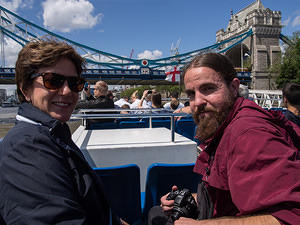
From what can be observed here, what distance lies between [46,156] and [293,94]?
8.81 feet

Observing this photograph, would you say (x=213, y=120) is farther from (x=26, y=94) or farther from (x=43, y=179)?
(x=26, y=94)

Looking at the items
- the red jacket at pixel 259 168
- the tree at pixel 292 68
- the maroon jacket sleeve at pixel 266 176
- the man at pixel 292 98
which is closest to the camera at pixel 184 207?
the red jacket at pixel 259 168

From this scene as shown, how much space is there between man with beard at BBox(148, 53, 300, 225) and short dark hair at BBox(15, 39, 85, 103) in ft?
2.07

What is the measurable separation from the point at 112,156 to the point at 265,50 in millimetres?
40054

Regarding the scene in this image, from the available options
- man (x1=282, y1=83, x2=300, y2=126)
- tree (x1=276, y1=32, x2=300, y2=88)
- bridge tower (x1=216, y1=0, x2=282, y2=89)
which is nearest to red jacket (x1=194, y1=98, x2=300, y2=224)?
man (x1=282, y1=83, x2=300, y2=126)

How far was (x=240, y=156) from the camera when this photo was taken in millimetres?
700

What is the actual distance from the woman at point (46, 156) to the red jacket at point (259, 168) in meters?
0.50

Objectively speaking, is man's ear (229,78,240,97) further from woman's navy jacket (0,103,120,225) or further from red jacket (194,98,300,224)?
woman's navy jacket (0,103,120,225)

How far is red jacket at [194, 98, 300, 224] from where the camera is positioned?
62cm

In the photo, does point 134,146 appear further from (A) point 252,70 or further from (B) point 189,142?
(A) point 252,70

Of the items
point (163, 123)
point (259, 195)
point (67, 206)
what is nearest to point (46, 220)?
point (67, 206)

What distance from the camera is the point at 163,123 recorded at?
13.7ft

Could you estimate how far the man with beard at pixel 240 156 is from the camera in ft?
2.06

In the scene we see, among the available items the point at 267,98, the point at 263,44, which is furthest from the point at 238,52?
the point at 267,98
